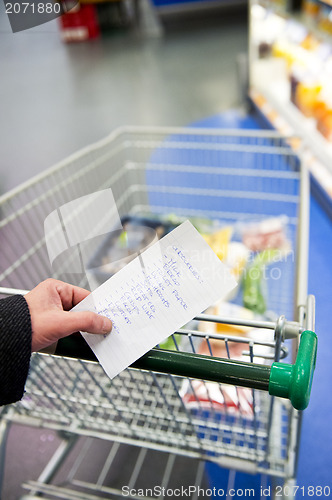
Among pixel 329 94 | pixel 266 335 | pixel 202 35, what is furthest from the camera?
pixel 202 35

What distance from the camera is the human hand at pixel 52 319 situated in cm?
70

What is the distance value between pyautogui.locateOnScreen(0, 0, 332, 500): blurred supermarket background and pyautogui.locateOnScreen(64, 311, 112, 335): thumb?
388 millimetres

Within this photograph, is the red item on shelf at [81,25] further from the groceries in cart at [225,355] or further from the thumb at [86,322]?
the thumb at [86,322]

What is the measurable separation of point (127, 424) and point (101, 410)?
9 cm

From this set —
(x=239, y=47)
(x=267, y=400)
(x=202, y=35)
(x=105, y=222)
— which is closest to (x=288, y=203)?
(x=267, y=400)

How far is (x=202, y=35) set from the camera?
6.75 meters

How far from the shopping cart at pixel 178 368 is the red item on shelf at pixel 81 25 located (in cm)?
551

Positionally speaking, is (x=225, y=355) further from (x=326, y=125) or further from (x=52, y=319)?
(x=326, y=125)

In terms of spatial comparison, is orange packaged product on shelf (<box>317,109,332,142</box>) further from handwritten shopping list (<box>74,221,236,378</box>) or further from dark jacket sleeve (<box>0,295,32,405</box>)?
dark jacket sleeve (<box>0,295,32,405</box>)

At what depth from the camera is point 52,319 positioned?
2.32 ft

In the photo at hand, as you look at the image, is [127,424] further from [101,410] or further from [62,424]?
[62,424]

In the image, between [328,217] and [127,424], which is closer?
[127,424]

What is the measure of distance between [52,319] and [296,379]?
16.1 inches

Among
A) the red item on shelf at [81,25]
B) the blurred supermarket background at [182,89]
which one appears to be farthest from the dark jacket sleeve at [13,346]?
the red item on shelf at [81,25]
